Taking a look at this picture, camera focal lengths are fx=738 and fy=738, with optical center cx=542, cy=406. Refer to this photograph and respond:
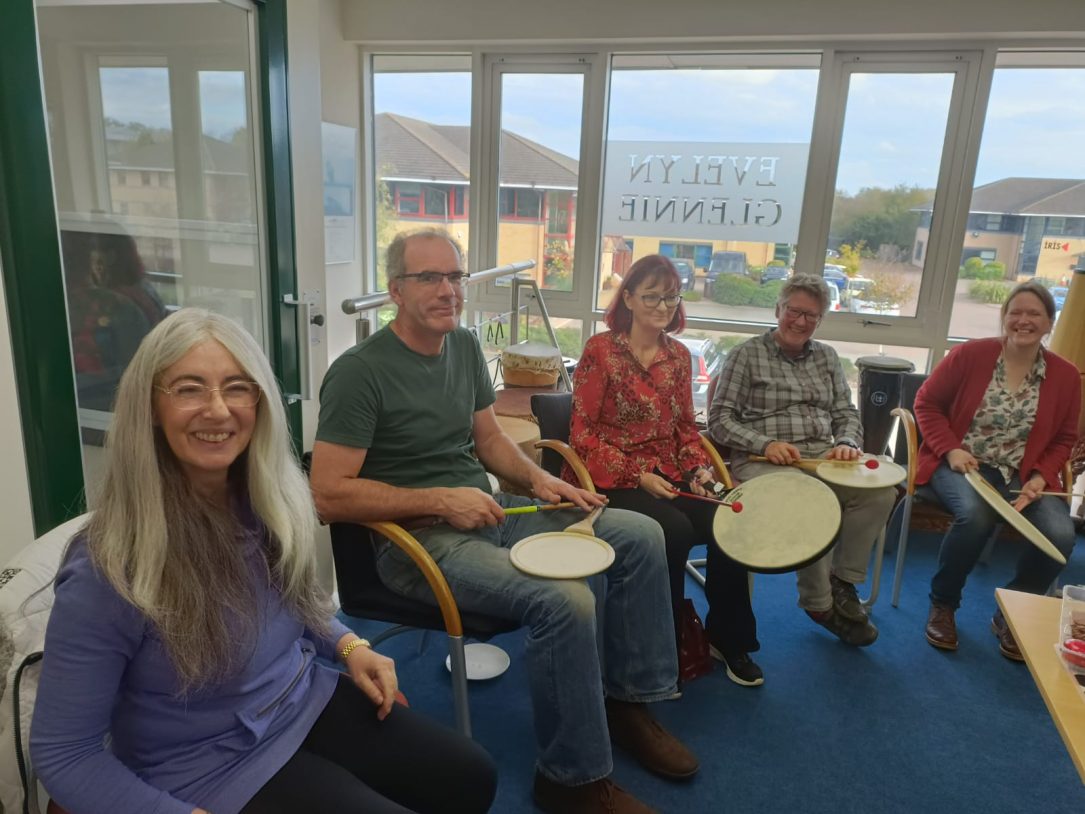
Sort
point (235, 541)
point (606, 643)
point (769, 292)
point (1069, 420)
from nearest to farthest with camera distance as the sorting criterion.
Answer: point (235, 541) < point (606, 643) < point (1069, 420) < point (769, 292)

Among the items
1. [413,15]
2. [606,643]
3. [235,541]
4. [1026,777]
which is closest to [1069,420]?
[1026,777]

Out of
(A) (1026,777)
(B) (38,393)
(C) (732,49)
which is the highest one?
(C) (732,49)

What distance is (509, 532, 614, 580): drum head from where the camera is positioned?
1.60 m

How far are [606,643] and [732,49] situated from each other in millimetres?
3064

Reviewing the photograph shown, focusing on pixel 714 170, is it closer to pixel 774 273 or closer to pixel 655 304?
pixel 774 273

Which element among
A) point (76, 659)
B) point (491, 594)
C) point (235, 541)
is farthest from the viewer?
point (491, 594)

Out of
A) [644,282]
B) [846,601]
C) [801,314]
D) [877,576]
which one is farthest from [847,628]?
[644,282]

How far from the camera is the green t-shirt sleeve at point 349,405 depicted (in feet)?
5.51

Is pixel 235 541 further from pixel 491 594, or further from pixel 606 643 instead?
pixel 606 643

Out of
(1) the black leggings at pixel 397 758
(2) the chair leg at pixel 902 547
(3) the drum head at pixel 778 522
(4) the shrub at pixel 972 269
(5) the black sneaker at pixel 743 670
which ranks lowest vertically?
(5) the black sneaker at pixel 743 670

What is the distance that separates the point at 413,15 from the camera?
12.7ft

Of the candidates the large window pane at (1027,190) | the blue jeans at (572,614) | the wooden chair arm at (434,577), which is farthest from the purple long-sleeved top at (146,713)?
the large window pane at (1027,190)

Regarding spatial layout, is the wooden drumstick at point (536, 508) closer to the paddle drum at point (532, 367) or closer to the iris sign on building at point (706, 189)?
the paddle drum at point (532, 367)

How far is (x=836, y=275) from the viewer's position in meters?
3.83
